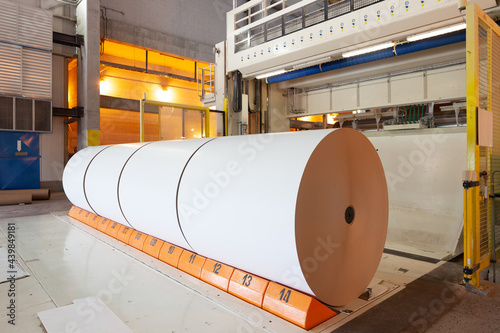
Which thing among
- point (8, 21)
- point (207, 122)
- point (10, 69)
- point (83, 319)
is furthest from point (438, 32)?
point (8, 21)

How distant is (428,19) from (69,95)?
1157 centimetres

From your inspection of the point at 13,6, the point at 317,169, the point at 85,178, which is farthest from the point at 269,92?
the point at 13,6

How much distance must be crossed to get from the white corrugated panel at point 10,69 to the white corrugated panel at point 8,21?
222 mm

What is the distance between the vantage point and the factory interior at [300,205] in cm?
211

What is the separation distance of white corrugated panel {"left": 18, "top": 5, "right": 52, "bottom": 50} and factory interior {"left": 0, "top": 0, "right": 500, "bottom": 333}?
4.19m

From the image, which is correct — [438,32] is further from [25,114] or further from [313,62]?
[25,114]

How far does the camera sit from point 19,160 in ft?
28.0

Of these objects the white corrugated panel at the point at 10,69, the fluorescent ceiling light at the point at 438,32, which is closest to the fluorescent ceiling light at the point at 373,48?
the fluorescent ceiling light at the point at 438,32

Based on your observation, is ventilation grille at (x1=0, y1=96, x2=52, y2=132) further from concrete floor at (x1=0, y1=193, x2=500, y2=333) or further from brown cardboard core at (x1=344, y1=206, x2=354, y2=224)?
brown cardboard core at (x1=344, y1=206, x2=354, y2=224)

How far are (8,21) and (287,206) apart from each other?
993cm

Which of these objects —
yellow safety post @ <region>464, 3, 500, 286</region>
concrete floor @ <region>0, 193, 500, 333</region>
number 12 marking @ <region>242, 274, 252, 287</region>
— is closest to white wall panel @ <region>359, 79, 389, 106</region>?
yellow safety post @ <region>464, 3, 500, 286</region>

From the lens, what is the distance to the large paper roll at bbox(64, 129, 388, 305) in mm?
1989

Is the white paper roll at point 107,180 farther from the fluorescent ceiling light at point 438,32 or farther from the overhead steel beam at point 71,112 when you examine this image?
the overhead steel beam at point 71,112

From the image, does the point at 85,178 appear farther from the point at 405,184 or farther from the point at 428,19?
the point at 428,19
